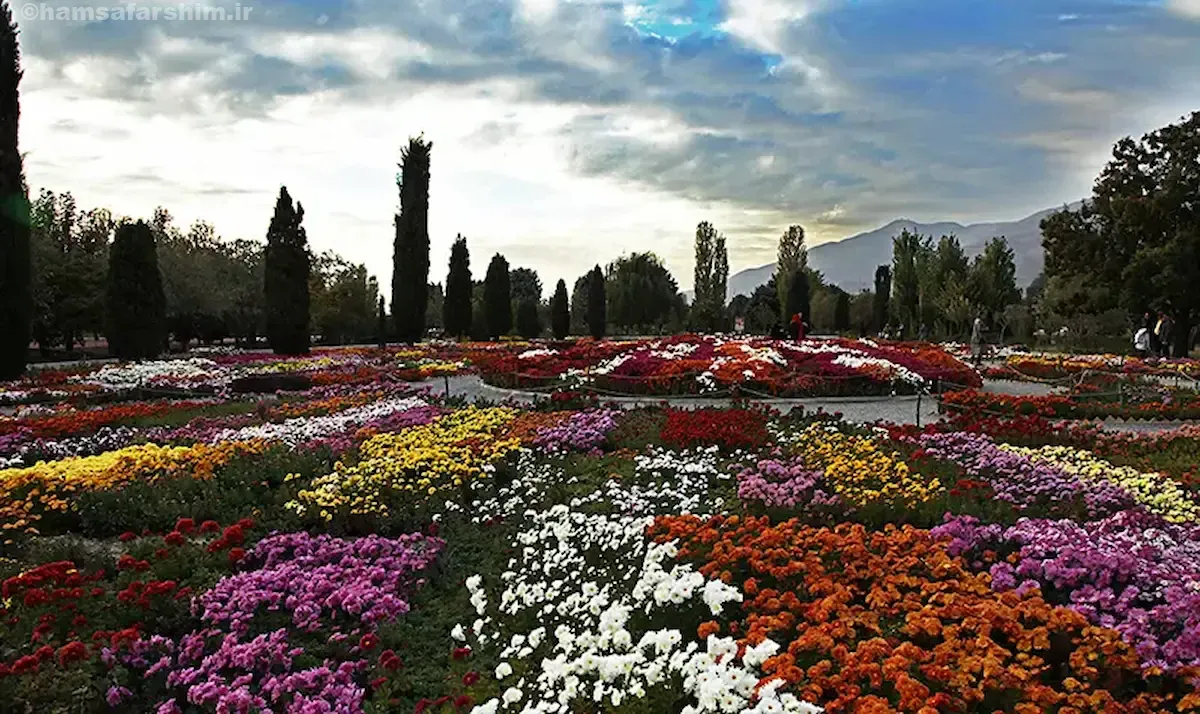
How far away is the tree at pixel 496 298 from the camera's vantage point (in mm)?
41844

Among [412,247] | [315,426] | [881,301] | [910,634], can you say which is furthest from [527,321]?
[910,634]

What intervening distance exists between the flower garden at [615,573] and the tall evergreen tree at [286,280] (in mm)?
19524

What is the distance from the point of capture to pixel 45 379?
18.9 meters

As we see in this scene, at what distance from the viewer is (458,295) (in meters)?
41.3

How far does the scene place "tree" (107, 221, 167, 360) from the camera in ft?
81.8

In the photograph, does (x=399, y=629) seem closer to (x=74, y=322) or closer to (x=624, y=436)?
(x=624, y=436)

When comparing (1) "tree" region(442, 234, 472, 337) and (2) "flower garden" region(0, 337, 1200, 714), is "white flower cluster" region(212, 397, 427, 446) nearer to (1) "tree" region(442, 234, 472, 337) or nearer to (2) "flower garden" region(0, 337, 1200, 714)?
(2) "flower garden" region(0, 337, 1200, 714)

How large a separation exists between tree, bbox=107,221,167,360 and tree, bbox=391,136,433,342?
13.2 m

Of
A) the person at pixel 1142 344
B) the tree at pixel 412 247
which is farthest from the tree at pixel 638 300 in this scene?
the person at pixel 1142 344

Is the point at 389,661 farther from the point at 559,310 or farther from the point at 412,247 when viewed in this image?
the point at 559,310

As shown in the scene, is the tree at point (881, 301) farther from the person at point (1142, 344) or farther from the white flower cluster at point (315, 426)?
the white flower cluster at point (315, 426)

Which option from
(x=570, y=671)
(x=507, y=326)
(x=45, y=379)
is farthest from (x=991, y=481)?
(x=507, y=326)

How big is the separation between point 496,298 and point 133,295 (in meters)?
19.3

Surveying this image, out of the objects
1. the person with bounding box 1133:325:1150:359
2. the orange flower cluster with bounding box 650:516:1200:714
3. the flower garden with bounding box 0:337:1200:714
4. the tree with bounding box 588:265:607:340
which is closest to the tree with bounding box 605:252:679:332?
the tree with bounding box 588:265:607:340
